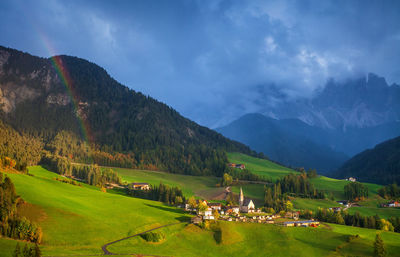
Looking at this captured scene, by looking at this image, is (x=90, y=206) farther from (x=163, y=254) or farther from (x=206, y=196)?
(x=206, y=196)

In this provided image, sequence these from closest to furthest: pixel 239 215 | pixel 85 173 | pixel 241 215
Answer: pixel 239 215 → pixel 241 215 → pixel 85 173

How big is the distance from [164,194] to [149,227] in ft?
208

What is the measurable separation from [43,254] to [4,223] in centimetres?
1420

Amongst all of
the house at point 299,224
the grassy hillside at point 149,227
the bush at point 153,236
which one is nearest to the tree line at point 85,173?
the grassy hillside at point 149,227

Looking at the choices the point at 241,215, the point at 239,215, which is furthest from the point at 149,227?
the point at 241,215

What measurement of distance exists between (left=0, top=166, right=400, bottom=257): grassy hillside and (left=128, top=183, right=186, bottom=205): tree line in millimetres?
40671

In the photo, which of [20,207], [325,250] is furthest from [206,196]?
[20,207]

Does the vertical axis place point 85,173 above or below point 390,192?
below

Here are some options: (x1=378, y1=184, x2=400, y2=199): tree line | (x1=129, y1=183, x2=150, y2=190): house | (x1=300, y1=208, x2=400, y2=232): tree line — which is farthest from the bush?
(x1=378, y1=184, x2=400, y2=199): tree line

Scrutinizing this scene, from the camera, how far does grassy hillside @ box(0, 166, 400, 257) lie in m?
71.1

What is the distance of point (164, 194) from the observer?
150 meters

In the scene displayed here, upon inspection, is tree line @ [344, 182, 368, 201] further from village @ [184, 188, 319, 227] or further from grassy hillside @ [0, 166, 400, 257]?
grassy hillside @ [0, 166, 400, 257]

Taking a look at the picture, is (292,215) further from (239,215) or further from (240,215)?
(239,215)

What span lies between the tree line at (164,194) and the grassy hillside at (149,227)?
4067cm
